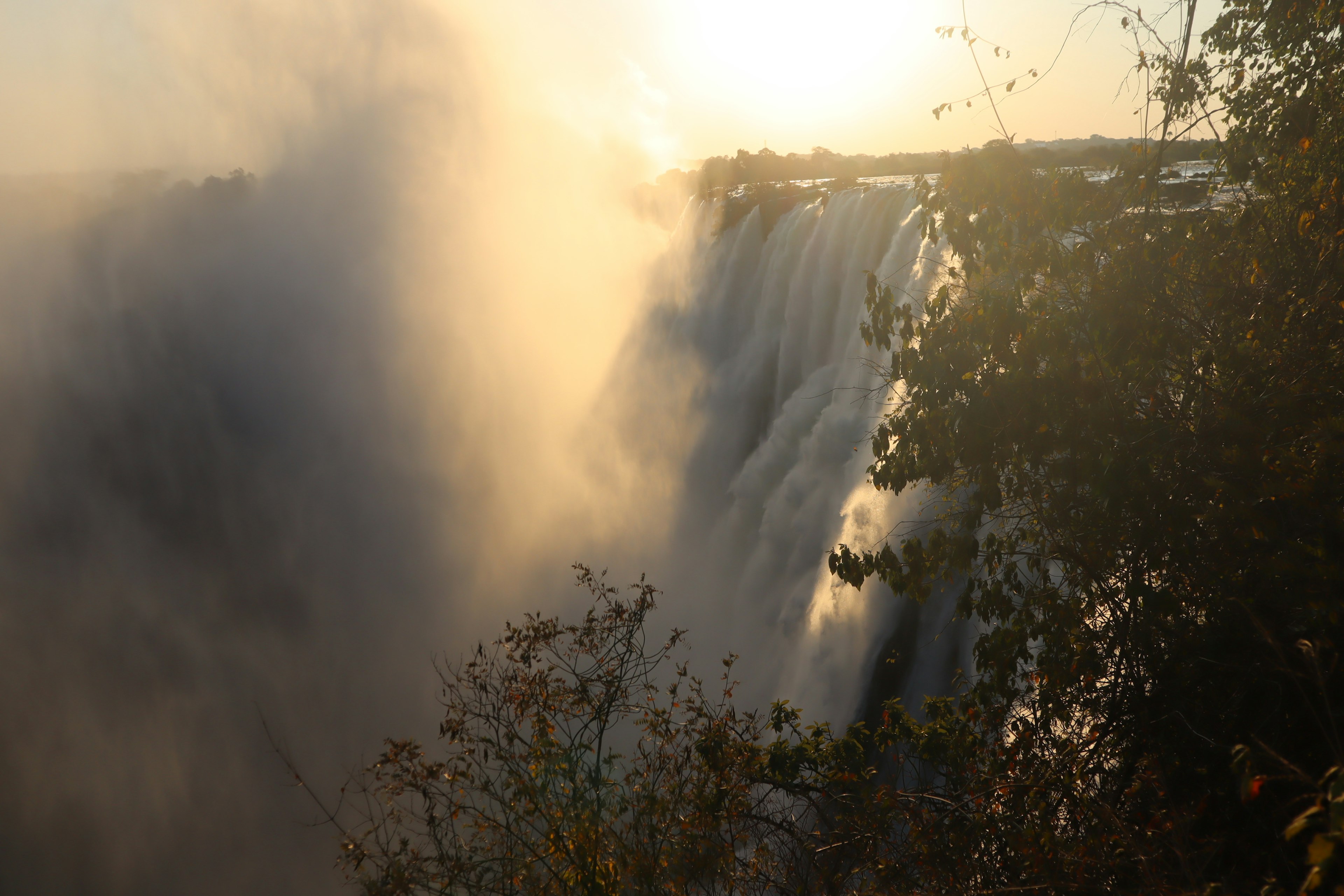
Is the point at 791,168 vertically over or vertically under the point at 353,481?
over

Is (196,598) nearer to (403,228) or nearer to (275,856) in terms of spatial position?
(275,856)

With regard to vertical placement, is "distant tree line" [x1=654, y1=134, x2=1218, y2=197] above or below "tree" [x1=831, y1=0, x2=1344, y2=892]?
above

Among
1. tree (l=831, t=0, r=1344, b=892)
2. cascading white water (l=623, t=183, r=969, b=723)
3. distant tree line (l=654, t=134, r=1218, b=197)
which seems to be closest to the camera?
tree (l=831, t=0, r=1344, b=892)

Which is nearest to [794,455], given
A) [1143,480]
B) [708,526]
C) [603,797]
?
[708,526]

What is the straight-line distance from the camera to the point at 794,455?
18172 millimetres

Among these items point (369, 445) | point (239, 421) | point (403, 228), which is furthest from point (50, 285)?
point (369, 445)

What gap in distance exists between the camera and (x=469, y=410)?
113ft

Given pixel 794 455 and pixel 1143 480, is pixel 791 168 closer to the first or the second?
pixel 794 455

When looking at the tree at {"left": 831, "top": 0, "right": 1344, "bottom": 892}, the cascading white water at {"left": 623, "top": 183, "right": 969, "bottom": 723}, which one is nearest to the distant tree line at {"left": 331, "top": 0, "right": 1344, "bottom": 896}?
the tree at {"left": 831, "top": 0, "right": 1344, "bottom": 892}

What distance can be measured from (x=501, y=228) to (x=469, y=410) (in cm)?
1527

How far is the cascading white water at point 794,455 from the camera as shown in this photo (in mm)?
11438

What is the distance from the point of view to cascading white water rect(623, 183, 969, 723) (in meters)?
A: 11.4

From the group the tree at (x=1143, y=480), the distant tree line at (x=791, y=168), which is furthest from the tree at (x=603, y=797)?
the distant tree line at (x=791, y=168)

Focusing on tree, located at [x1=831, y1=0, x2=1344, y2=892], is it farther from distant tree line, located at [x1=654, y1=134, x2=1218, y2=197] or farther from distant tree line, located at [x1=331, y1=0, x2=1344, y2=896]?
distant tree line, located at [x1=654, y1=134, x2=1218, y2=197]
